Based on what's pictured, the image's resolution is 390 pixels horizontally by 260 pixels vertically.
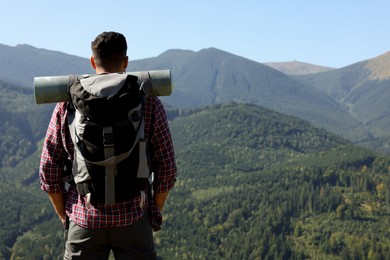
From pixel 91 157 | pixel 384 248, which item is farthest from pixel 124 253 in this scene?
pixel 384 248

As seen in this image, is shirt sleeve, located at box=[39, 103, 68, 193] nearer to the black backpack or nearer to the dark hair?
the black backpack

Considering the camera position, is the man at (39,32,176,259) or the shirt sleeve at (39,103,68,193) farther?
the shirt sleeve at (39,103,68,193)

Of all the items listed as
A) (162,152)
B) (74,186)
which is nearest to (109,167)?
(74,186)

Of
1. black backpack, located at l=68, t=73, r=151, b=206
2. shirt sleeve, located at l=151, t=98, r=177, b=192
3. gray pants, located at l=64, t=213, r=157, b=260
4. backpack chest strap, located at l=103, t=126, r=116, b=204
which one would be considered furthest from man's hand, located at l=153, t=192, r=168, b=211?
backpack chest strap, located at l=103, t=126, r=116, b=204

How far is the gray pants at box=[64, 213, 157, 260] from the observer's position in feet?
20.8

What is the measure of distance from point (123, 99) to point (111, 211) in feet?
4.51

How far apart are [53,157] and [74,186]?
1.44ft

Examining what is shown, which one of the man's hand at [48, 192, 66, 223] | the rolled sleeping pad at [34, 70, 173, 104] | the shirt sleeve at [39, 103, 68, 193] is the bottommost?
the man's hand at [48, 192, 66, 223]

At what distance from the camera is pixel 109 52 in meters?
6.34

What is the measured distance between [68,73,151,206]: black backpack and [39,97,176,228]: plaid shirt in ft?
0.71

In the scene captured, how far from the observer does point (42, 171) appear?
6.55m

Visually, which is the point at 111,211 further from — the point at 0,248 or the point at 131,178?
the point at 0,248

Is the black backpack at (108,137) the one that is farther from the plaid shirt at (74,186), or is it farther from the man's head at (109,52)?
the man's head at (109,52)

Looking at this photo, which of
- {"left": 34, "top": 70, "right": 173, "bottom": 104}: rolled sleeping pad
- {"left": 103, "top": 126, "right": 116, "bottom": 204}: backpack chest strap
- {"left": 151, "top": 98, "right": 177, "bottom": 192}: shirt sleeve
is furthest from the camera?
{"left": 151, "top": 98, "right": 177, "bottom": 192}: shirt sleeve
